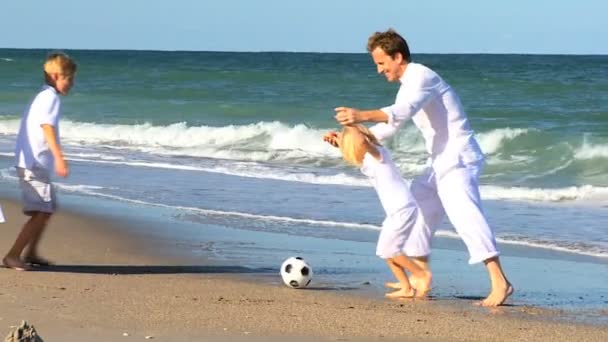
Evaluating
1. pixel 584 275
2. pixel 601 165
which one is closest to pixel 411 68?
pixel 584 275

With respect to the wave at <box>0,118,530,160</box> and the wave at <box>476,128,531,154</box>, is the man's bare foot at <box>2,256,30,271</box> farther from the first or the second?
the wave at <box>476,128,531,154</box>

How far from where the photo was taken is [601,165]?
57.4 feet

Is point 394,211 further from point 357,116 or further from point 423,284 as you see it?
point 357,116

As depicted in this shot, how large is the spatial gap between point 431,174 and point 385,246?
475 mm

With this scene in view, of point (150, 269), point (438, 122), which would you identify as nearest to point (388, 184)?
point (438, 122)

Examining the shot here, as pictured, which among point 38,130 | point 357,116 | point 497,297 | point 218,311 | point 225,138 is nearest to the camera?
point 218,311

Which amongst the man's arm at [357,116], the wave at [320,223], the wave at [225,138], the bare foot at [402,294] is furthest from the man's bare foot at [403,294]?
the wave at [225,138]

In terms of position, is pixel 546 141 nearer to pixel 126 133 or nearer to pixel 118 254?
pixel 126 133

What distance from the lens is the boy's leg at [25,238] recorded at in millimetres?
7459

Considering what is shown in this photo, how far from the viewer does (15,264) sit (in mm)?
7445

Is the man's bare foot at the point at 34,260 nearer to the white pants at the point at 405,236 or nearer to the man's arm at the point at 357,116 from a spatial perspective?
the white pants at the point at 405,236

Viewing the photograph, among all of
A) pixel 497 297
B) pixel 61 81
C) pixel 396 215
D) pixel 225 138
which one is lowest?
pixel 497 297

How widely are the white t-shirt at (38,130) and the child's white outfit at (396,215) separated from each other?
5.80ft

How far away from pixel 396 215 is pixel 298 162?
1070 centimetres
